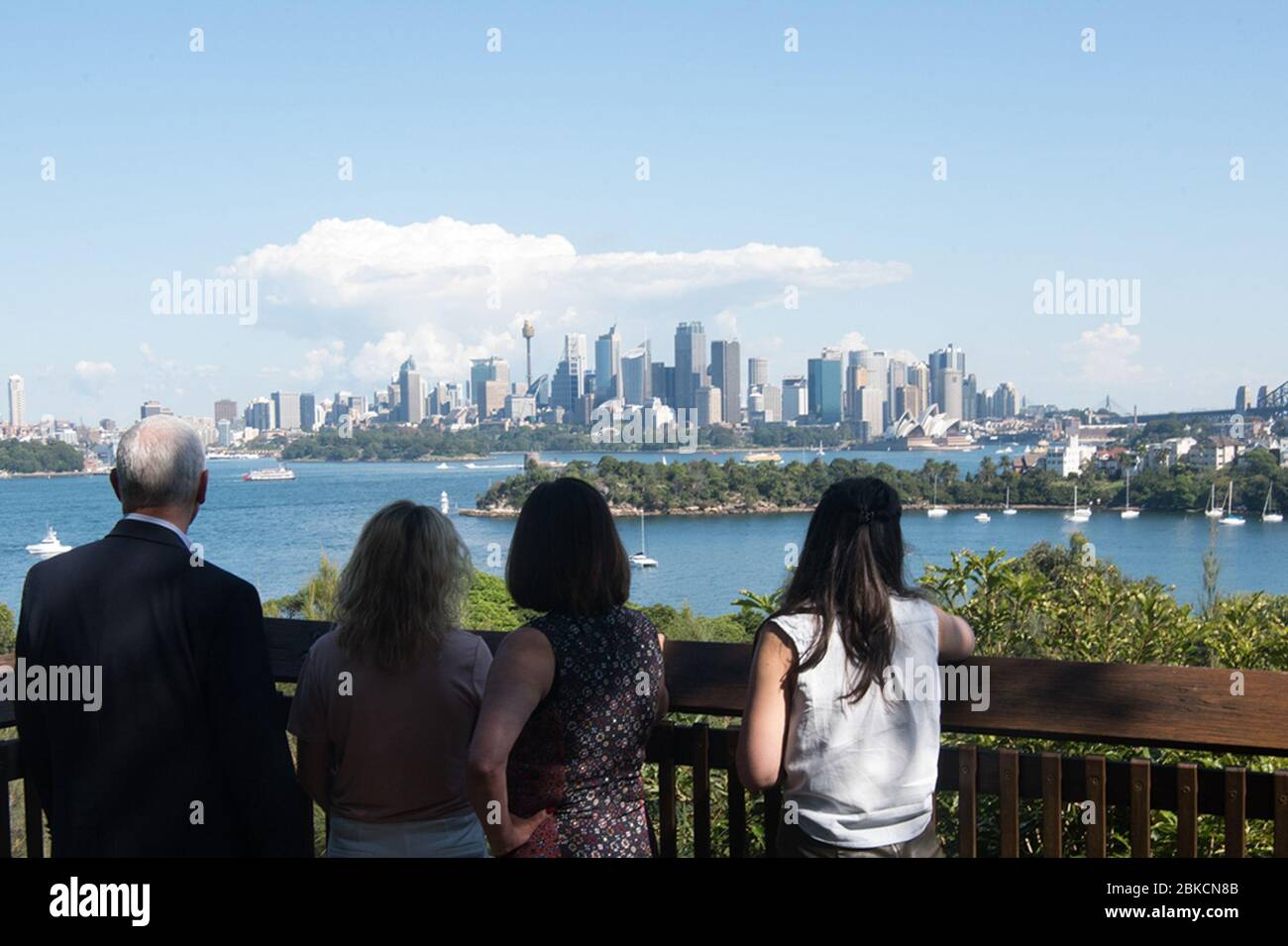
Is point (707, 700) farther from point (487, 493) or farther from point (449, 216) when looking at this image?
point (449, 216)

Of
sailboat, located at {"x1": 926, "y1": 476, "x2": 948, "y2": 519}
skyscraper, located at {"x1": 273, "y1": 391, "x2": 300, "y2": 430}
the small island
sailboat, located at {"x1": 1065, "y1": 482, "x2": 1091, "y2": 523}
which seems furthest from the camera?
skyscraper, located at {"x1": 273, "y1": 391, "x2": 300, "y2": 430}

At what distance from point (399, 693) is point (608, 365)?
263 feet

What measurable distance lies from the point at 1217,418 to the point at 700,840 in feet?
234

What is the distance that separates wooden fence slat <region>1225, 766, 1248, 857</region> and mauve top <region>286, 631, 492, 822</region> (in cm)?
149

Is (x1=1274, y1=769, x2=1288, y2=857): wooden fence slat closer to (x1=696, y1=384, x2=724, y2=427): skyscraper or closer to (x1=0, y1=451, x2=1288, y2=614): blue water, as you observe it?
(x1=0, y1=451, x2=1288, y2=614): blue water

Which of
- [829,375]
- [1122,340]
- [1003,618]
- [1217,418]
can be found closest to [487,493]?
[829,375]

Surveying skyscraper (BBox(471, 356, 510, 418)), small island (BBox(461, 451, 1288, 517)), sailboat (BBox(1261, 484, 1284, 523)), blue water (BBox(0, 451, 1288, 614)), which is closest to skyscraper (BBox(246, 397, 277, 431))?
blue water (BBox(0, 451, 1288, 614))

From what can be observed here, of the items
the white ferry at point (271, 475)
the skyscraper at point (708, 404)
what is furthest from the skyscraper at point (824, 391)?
the white ferry at point (271, 475)

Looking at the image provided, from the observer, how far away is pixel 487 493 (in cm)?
6288

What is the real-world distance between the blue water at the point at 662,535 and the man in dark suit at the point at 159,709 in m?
33.8

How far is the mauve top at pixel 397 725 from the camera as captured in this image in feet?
7.06

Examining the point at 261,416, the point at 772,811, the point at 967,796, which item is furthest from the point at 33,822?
the point at 261,416

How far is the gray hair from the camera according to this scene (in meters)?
1.90

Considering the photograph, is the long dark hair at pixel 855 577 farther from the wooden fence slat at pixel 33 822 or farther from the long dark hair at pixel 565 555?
the wooden fence slat at pixel 33 822
